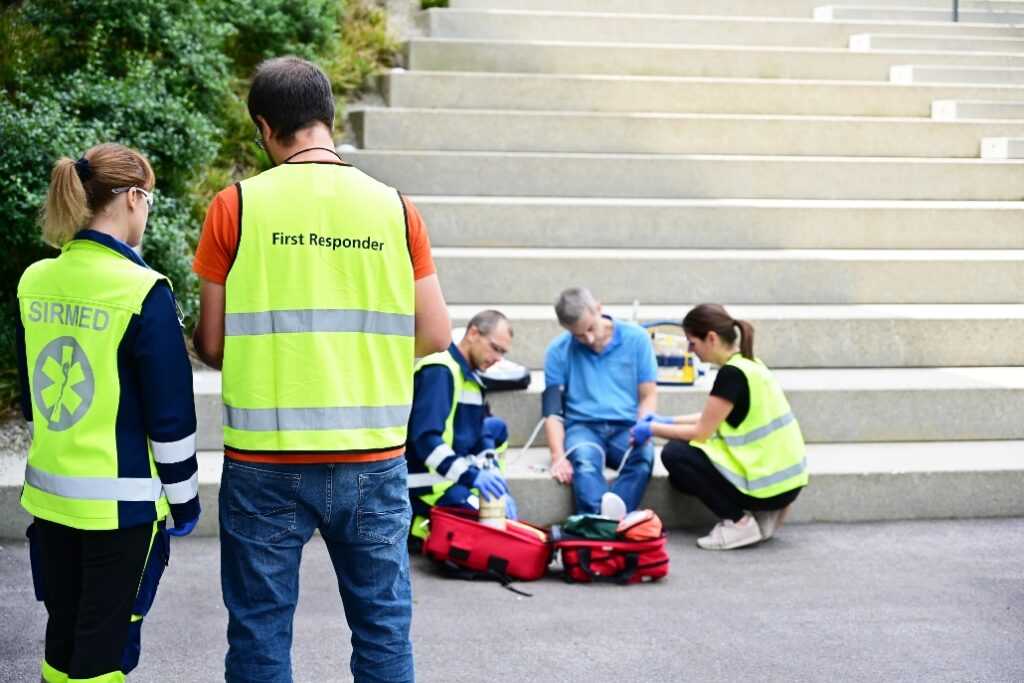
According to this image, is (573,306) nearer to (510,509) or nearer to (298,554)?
(510,509)

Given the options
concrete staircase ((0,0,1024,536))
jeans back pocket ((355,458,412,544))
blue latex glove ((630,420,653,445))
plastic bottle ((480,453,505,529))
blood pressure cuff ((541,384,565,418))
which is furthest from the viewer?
concrete staircase ((0,0,1024,536))

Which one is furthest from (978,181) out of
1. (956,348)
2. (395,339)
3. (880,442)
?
(395,339)

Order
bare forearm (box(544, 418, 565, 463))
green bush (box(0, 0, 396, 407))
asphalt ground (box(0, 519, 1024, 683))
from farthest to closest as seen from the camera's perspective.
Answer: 1. green bush (box(0, 0, 396, 407))
2. bare forearm (box(544, 418, 565, 463))
3. asphalt ground (box(0, 519, 1024, 683))

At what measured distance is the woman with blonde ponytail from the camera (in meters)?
3.10

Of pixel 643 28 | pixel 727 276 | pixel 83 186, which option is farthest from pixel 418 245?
pixel 643 28

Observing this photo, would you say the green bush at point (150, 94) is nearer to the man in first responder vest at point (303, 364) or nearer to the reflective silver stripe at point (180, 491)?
the reflective silver stripe at point (180, 491)

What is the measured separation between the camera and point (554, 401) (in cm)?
670

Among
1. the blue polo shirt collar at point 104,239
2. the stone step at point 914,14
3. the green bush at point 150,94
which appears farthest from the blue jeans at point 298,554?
the stone step at point 914,14

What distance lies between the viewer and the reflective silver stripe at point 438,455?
18.2 feet

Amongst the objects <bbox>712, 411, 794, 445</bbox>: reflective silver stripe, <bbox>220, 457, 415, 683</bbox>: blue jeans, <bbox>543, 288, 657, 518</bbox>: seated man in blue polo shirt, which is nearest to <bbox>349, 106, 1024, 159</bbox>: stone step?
<bbox>543, 288, 657, 518</bbox>: seated man in blue polo shirt

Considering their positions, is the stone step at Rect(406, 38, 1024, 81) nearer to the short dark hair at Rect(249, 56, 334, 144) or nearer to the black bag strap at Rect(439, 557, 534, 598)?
the black bag strap at Rect(439, 557, 534, 598)

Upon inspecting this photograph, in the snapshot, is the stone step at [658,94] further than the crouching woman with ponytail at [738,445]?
Yes

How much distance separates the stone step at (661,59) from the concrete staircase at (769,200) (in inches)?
0.8

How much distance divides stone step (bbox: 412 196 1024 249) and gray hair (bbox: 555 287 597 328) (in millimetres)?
2453
